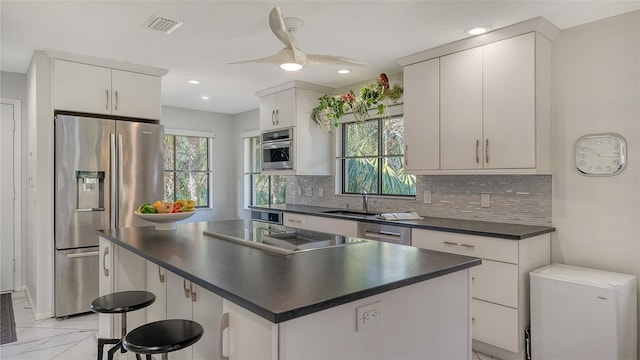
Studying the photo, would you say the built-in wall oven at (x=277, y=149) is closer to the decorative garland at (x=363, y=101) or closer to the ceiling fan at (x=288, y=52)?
the decorative garland at (x=363, y=101)

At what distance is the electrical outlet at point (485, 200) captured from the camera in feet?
10.8

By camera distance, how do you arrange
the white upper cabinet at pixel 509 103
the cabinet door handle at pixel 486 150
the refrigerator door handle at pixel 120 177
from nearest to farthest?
the white upper cabinet at pixel 509 103 < the cabinet door handle at pixel 486 150 < the refrigerator door handle at pixel 120 177

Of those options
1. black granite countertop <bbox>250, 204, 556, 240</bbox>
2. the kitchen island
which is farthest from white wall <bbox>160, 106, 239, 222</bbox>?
the kitchen island

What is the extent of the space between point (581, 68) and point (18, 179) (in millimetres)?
5556

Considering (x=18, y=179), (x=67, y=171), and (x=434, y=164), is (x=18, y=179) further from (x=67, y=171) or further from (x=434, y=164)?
(x=434, y=164)

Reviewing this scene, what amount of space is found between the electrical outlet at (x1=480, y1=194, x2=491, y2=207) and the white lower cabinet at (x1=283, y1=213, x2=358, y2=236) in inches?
43.5

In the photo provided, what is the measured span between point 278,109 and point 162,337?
3530 millimetres

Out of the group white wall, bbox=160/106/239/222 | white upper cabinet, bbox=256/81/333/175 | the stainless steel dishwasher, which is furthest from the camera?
white wall, bbox=160/106/239/222

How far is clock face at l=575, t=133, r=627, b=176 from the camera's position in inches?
103

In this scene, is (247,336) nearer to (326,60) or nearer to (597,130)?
(326,60)

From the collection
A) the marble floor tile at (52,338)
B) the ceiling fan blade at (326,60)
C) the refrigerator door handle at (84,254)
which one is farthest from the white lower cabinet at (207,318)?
the refrigerator door handle at (84,254)

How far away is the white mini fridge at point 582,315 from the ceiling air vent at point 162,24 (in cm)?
305

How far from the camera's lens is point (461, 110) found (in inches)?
123

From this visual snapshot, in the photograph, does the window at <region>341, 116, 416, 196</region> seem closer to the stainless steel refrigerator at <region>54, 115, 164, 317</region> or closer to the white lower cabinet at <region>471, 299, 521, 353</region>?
the white lower cabinet at <region>471, 299, 521, 353</region>
